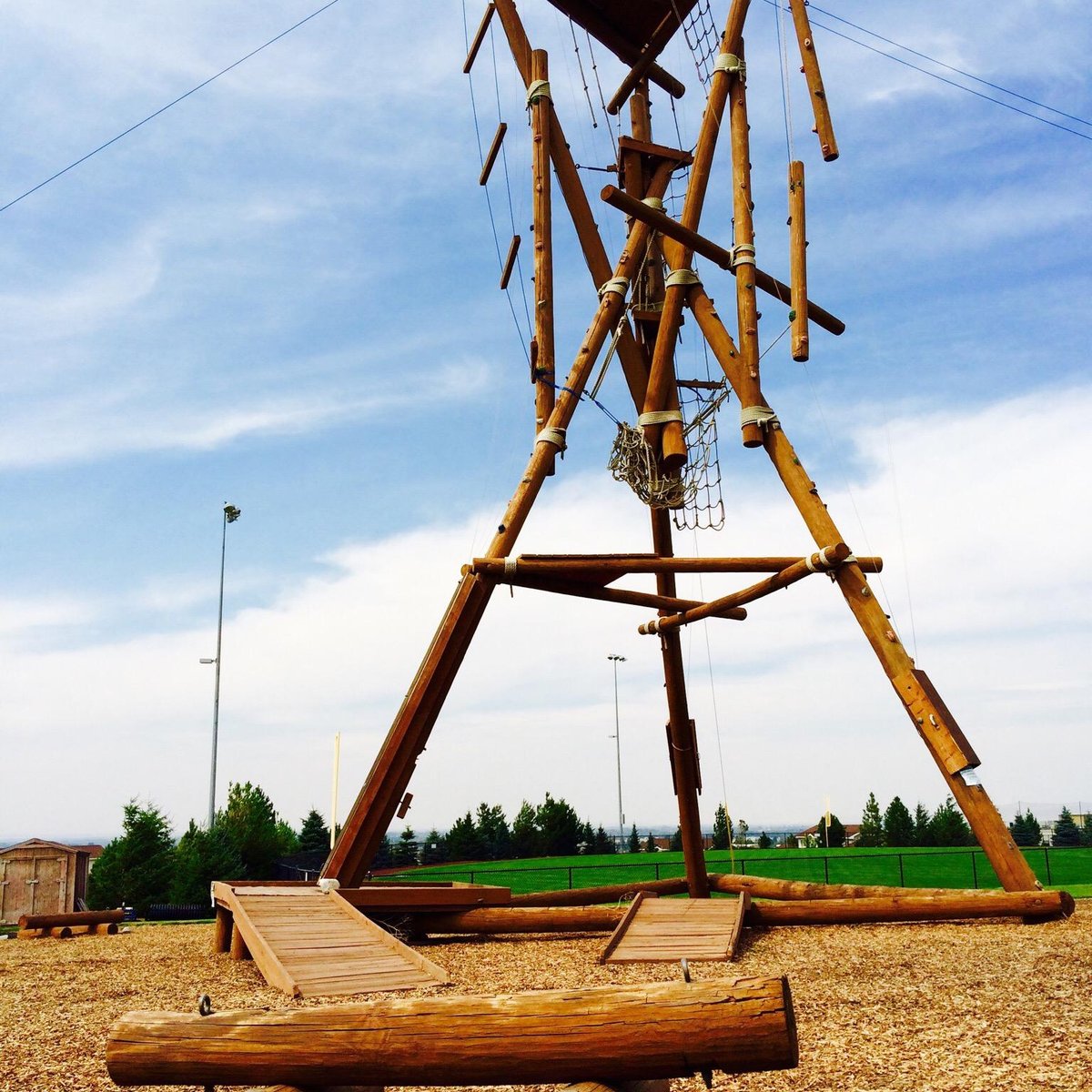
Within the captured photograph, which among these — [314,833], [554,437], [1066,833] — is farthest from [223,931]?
[1066,833]

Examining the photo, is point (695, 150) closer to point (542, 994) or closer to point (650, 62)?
point (650, 62)

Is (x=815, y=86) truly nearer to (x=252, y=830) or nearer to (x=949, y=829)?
(x=252, y=830)

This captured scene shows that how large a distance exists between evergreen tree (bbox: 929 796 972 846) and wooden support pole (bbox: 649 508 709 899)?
34.1 metres

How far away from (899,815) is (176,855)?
3240cm

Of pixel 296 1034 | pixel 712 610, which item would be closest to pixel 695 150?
pixel 712 610

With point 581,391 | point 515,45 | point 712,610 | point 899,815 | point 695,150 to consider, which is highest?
point 515,45

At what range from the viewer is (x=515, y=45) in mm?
13109

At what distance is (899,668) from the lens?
965cm

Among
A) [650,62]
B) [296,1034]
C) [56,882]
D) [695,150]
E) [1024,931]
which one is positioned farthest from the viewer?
[56,882]

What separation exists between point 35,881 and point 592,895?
14676mm

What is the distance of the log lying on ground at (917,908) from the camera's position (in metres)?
9.01

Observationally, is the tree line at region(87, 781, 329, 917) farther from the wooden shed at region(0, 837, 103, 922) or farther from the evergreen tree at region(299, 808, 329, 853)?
the evergreen tree at region(299, 808, 329, 853)

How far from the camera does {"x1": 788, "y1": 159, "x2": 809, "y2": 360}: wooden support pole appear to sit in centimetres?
1050

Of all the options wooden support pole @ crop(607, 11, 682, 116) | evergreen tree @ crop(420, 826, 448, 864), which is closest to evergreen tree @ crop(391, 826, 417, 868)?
evergreen tree @ crop(420, 826, 448, 864)
